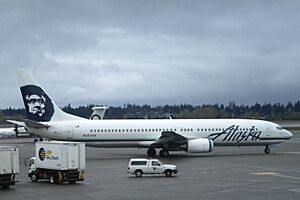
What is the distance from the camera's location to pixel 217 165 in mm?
40688

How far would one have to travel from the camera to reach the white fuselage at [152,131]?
4997cm

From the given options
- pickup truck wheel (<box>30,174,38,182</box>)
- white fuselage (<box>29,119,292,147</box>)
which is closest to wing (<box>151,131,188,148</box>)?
white fuselage (<box>29,119,292,147</box>)

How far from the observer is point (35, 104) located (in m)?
50.3

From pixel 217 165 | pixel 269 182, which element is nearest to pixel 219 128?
pixel 217 165

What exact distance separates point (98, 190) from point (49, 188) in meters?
2.86

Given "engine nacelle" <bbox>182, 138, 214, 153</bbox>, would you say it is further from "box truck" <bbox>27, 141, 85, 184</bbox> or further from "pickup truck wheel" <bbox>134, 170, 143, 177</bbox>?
"box truck" <bbox>27, 141, 85, 184</bbox>

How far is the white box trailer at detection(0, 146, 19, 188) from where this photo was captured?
1096 inches

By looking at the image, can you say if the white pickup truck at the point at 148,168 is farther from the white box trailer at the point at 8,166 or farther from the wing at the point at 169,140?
the wing at the point at 169,140

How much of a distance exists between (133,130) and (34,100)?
32.2 feet

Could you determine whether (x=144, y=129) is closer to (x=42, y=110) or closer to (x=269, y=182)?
(x=42, y=110)

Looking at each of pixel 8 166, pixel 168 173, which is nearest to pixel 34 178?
pixel 8 166

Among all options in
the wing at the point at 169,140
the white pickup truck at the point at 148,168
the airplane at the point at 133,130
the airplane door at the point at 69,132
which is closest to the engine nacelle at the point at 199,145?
the airplane at the point at 133,130

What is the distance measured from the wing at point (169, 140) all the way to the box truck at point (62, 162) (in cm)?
2033

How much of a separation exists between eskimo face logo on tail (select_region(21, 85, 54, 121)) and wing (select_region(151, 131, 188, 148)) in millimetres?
10711
